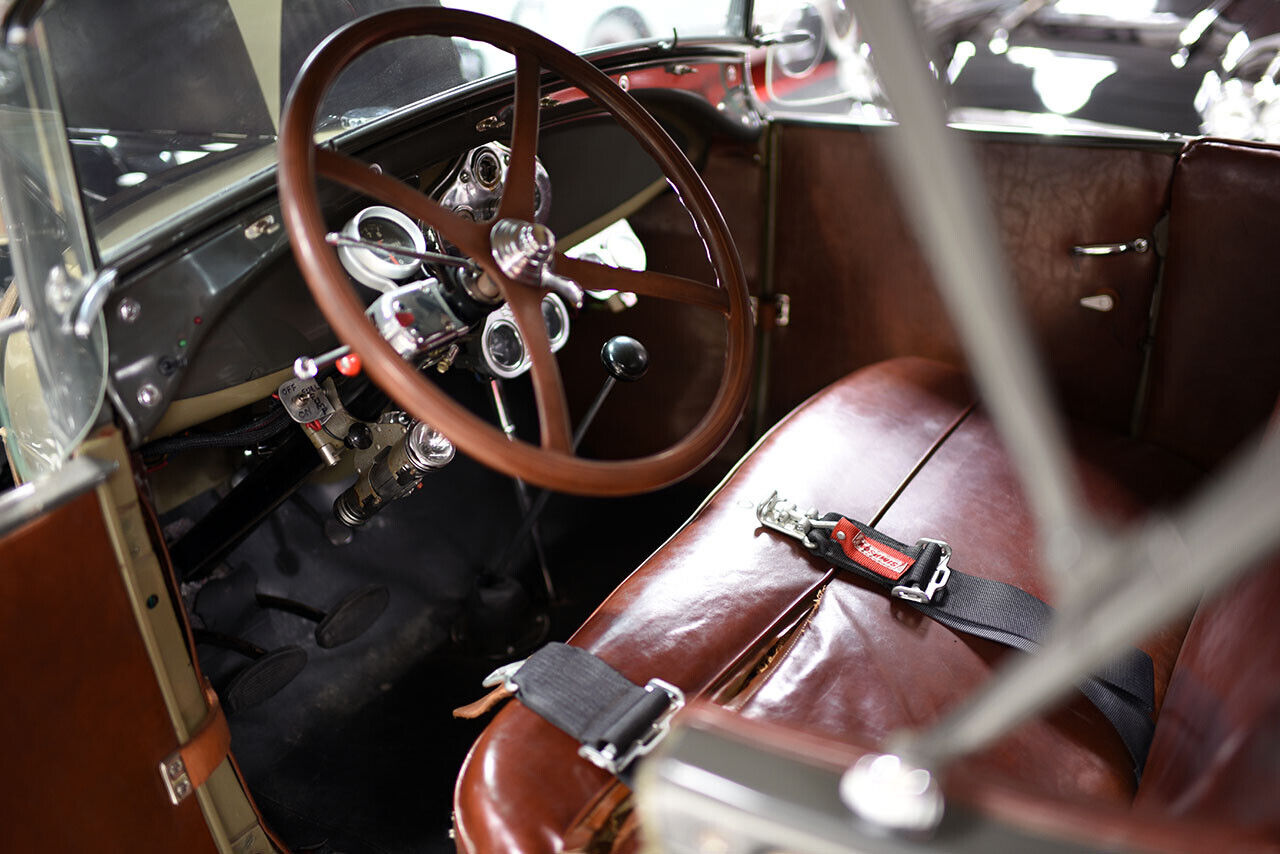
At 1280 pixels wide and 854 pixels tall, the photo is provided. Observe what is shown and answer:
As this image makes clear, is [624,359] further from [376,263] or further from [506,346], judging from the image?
[376,263]

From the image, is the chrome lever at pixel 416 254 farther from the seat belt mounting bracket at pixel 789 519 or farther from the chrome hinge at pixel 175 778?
the chrome hinge at pixel 175 778

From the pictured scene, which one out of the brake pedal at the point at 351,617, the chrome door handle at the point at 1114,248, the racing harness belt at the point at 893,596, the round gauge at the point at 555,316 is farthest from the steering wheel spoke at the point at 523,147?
the chrome door handle at the point at 1114,248

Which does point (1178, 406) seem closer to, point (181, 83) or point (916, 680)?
point (916, 680)

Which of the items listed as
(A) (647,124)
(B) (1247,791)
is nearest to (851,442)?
(A) (647,124)

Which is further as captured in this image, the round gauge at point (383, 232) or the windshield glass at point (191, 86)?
the round gauge at point (383, 232)

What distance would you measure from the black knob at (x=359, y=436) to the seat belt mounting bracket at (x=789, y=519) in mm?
612

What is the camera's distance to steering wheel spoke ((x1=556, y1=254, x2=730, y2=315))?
4.10 ft

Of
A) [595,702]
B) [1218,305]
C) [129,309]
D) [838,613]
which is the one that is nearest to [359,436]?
[129,309]

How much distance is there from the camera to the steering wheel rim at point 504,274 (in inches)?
37.5

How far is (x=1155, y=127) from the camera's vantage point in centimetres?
273

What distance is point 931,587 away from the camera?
1271mm

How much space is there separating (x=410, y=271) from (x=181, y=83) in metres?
0.45

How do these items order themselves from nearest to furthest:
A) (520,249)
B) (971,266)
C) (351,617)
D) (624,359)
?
(971,266) < (520,249) < (624,359) < (351,617)

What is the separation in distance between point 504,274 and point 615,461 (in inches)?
20.0
